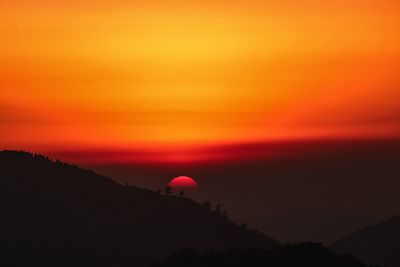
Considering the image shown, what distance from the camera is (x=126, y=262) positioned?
192875 millimetres

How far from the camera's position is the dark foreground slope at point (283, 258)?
11081 centimetres

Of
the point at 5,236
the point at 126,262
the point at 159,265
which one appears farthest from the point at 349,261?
the point at 5,236

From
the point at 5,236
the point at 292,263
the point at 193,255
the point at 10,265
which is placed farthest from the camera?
the point at 5,236

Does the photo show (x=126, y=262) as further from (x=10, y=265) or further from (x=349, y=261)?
(x=349, y=261)

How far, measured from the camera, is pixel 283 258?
11250 cm

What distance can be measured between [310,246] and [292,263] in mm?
5527

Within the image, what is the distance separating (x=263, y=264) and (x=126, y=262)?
278ft

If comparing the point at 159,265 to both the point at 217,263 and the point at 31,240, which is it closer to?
the point at 217,263

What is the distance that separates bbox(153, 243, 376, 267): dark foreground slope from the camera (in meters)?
111

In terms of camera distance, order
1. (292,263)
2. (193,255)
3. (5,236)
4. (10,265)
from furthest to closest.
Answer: (5,236) → (10,265) → (193,255) → (292,263)

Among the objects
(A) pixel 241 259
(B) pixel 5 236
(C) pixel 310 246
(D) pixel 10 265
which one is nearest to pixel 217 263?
(A) pixel 241 259

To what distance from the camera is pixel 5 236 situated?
7717 inches

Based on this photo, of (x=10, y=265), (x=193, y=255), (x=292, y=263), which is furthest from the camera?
(x=10, y=265)

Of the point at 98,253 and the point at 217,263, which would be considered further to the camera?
the point at 98,253
